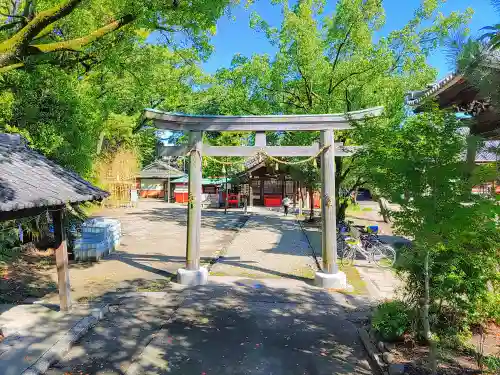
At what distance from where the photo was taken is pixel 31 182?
18.5ft

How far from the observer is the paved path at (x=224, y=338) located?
16.4ft

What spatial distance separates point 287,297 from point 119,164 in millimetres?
27549

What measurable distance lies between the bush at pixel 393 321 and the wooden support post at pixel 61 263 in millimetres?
5772

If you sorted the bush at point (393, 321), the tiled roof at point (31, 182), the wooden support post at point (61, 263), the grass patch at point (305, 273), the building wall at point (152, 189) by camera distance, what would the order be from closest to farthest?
the tiled roof at point (31, 182)
the bush at point (393, 321)
the wooden support post at point (61, 263)
the grass patch at point (305, 273)
the building wall at point (152, 189)

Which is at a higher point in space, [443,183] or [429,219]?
[443,183]

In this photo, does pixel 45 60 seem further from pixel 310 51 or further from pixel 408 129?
pixel 310 51

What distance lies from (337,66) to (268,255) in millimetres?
8812

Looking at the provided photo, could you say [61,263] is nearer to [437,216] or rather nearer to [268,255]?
[437,216]

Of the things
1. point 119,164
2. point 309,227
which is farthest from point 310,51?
point 119,164

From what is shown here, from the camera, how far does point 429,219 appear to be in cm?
418

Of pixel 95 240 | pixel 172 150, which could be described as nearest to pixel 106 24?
pixel 172 150

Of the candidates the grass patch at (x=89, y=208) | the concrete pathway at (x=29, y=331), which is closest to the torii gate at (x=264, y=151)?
the grass patch at (x=89, y=208)

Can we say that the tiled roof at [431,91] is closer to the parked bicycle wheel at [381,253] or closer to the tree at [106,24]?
the tree at [106,24]

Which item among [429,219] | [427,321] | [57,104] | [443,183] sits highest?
[57,104]
